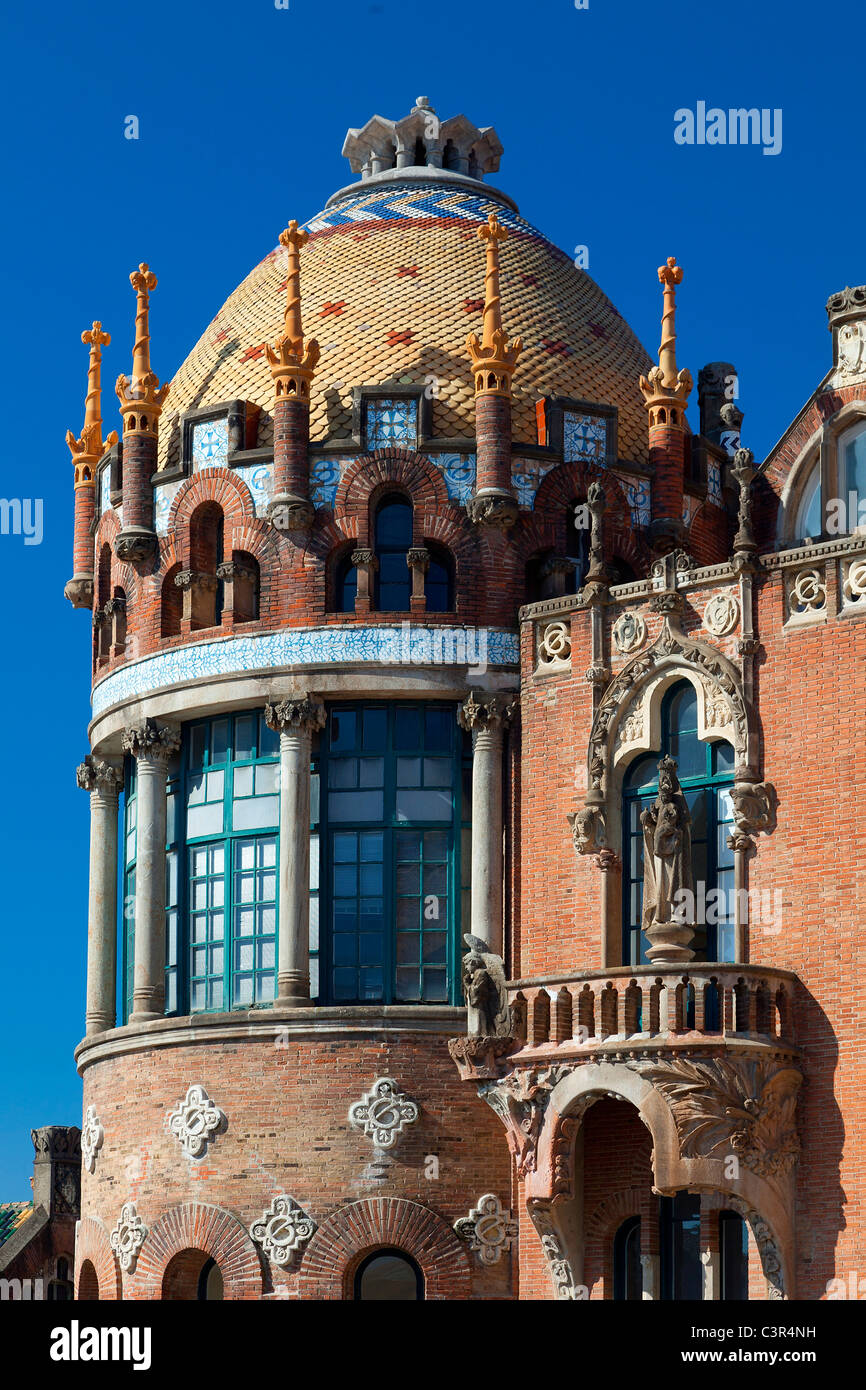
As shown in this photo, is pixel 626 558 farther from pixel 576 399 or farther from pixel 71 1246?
pixel 71 1246

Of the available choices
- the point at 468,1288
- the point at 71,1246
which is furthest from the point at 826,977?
the point at 71,1246

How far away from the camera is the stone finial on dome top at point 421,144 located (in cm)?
4531

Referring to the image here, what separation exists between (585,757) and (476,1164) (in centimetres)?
547

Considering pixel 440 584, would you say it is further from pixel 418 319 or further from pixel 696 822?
pixel 696 822

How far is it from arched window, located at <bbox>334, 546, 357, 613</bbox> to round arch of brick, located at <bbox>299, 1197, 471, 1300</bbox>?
809 cm

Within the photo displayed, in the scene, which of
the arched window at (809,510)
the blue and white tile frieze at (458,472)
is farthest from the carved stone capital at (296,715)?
the arched window at (809,510)

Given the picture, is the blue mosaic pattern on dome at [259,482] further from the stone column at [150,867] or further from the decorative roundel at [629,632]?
the decorative roundel at [629,632]

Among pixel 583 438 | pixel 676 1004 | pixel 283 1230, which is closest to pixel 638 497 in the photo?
pixel 583 438

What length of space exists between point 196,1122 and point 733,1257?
24.3 ft

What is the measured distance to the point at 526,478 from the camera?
39875 millimetres

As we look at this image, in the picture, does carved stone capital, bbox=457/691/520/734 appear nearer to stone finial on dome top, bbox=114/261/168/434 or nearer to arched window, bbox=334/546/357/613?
arched window, bbox=334/546/357/613

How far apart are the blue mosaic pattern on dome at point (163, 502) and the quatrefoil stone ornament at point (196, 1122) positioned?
26.6ft

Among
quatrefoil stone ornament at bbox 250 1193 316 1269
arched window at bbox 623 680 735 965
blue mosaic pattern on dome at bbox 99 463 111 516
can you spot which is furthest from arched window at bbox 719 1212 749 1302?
blue mosaic pattern on dome at bbox 99 463 111 516
